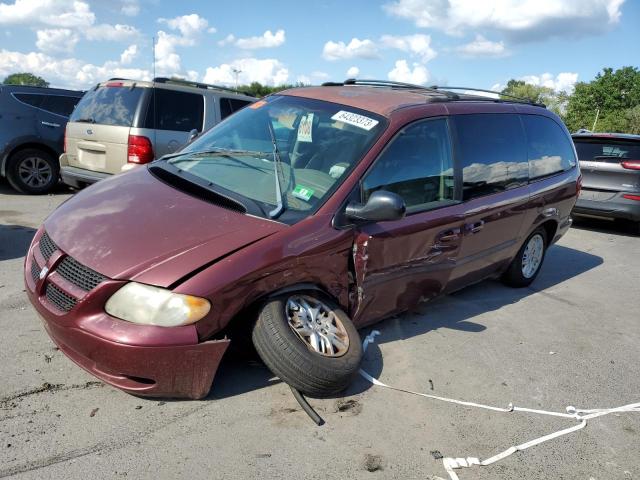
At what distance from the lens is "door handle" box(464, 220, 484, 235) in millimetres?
4133

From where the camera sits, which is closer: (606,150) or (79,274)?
(79,274)

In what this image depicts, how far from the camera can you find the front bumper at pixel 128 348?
8.39 feet

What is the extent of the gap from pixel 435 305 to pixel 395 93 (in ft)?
6.25

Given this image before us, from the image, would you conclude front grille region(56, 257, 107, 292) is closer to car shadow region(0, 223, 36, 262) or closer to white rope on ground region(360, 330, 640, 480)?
white rope on ground region(360, 330, 640, 480)

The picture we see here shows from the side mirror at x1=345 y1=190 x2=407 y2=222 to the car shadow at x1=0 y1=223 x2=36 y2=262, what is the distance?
3698 millimetres

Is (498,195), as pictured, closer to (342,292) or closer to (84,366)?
(342,292)

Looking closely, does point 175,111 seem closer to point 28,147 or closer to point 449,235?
point 28,147

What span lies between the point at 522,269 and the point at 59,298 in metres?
4.36

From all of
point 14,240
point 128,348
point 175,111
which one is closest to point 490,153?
point 128,348

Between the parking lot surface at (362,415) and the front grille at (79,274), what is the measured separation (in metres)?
0.66

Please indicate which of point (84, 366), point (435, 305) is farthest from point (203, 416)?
point (435, 305)

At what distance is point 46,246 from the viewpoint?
10.1 ft

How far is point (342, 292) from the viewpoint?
3.34 meters

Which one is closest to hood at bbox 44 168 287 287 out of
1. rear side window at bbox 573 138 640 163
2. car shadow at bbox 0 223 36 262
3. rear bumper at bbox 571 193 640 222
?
car shadow at bbox 0 223 36 262
